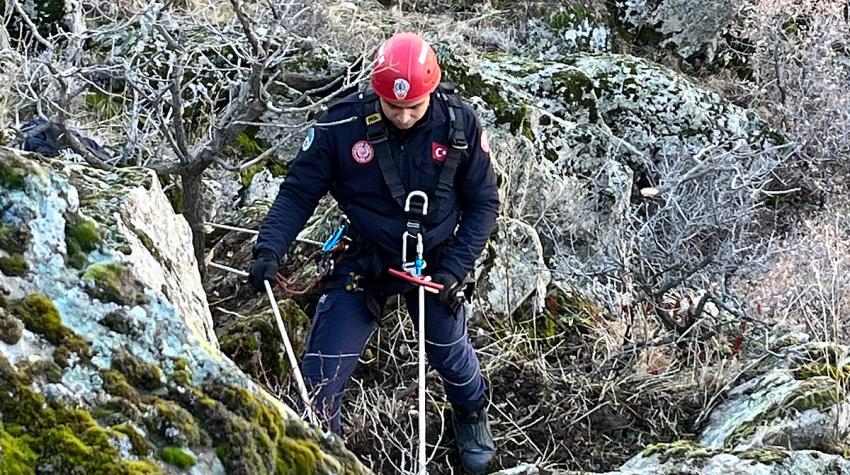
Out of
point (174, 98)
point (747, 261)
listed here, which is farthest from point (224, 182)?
point (747, 261)

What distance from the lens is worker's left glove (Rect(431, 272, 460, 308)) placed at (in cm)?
387

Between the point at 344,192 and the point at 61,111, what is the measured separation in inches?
47.0

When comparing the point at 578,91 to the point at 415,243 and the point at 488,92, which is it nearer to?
the point at 488,92

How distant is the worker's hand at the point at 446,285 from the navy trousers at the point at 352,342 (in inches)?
2.0

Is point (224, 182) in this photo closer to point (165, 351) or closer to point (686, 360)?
point (686, 360)

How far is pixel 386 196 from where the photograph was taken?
3.84 m

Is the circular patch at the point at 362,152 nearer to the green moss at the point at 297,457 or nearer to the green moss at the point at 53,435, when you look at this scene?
the green moss at the point at 297,457

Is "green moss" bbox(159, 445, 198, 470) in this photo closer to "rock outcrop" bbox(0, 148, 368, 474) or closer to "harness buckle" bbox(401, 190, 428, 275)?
"rock outcrop" bbox(0, 148, 368, 474)

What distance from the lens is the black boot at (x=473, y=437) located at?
4262mm

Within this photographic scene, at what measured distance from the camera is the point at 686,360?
511cm

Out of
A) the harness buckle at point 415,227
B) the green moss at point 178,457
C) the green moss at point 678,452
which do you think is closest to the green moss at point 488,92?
the harness buckle at point 415,227

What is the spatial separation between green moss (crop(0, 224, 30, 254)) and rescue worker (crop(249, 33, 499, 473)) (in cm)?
189

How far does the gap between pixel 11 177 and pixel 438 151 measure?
7.15ft

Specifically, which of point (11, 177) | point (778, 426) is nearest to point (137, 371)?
point (11, 177)
